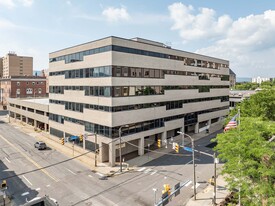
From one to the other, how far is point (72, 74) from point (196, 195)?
31.5 m

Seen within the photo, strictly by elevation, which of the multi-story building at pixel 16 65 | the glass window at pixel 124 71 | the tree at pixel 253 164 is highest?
the multi-story building at pixel 16 65

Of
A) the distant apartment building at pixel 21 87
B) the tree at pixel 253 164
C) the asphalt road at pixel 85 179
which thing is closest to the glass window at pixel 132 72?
the asphalt road at pixel 85 179

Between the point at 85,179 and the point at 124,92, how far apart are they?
14734mm

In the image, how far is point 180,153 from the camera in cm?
4100

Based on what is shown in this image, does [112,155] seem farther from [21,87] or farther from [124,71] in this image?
[21,87]

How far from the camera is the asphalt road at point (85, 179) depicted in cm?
2480

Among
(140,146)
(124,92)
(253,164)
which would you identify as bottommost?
(140,146)

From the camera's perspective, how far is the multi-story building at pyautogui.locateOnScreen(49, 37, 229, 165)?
114 ft

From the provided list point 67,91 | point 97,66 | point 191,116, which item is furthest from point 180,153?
point 67,91

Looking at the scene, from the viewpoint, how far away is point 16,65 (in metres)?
158

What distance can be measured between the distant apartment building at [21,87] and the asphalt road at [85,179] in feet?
206

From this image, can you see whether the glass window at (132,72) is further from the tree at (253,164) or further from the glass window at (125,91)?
the tree at (253,164)

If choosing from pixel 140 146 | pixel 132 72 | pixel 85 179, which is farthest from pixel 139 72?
pixel 85 179

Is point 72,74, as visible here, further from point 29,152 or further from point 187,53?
point 187,53
